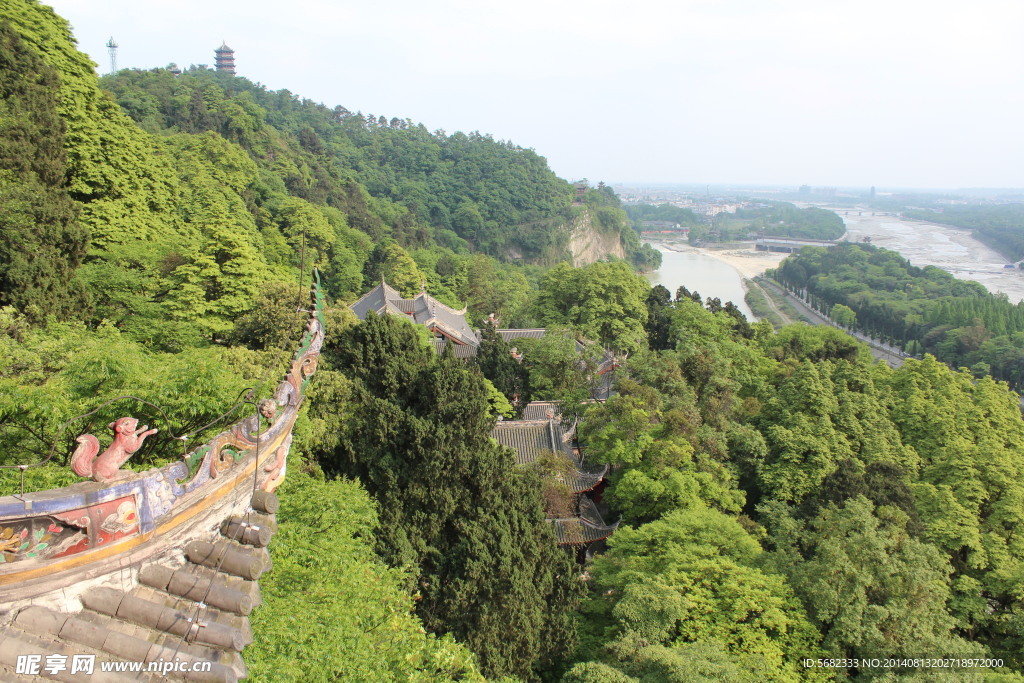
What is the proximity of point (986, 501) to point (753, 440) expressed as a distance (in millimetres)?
4680

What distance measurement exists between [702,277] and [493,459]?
222 ft

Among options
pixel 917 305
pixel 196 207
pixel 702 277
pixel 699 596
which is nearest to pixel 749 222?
pixel 702 277

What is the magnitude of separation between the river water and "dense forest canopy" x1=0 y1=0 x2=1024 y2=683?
39072mm

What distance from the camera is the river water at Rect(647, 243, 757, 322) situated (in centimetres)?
6253

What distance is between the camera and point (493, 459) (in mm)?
10297

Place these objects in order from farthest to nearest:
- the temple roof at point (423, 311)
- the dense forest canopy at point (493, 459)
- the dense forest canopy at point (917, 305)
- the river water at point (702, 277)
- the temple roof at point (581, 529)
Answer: the river water at point (702, 277)
the dense forest canopy at point (917, 305)
the temple roof at point (423, 311)
the temple roof at point (581, 529)
the dense forest canopy at point (493, 459)

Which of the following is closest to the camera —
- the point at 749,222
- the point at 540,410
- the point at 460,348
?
the point at 540,410

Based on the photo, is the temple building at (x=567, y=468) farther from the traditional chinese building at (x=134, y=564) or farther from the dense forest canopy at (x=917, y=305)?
the dense forest canopy at (x=917, y=305)

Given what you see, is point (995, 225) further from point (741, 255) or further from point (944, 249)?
point (741, 255)

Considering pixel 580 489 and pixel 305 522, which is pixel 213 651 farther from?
pixel 580 489

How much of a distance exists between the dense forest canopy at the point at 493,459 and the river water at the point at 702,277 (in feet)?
128

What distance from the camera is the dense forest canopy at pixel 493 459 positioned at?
8141mm

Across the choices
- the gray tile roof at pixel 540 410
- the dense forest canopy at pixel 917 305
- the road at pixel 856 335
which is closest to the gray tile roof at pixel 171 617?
the gray tile roof at pixel 540 410

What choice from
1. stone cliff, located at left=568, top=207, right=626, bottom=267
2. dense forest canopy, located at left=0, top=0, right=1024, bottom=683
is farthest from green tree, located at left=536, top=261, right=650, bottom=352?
stone cliff, located at left=568, top=207, right=626, bottom=267
